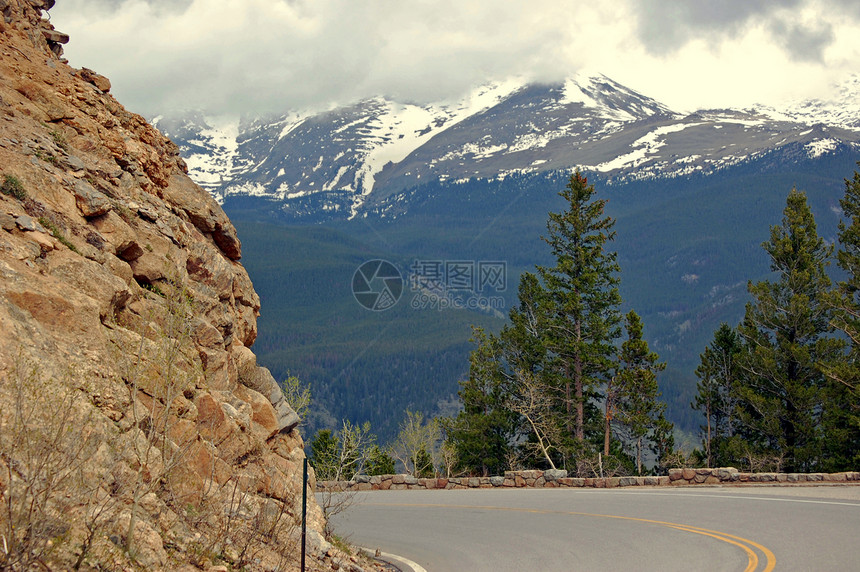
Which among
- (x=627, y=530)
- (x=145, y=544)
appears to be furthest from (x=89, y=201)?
(x=627, y=530)

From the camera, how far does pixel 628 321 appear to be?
4769 centimetres

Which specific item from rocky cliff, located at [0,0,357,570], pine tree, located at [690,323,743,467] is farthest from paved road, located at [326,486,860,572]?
pine tree, located at [690,323,743,467]

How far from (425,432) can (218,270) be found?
58048 mm

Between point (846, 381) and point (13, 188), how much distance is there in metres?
36.4

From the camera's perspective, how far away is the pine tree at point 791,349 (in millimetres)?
42031

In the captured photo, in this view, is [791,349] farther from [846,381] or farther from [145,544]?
[145,544]

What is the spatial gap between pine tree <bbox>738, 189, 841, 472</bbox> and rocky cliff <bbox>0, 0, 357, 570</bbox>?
113 ft

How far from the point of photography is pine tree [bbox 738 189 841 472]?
4203 cm

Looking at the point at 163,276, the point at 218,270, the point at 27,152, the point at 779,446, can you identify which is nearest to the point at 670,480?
the point at 218,270

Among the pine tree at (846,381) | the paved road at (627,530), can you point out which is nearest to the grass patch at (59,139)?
the paved road at (627,530)

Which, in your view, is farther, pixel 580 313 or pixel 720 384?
pixel 720 384

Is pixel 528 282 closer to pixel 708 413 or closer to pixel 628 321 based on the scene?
pixel 628 321

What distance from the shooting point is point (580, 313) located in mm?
47656

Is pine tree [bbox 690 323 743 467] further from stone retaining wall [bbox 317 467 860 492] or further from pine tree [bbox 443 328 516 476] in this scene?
stone retaining wall [bbox 317 467 860 492]
